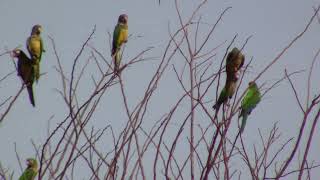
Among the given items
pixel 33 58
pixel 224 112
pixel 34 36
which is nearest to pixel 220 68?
pixel 224 112

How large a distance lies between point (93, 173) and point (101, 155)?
30 cm

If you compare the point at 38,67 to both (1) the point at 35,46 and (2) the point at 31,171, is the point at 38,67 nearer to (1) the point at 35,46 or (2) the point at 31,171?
(1) the point at 35,46

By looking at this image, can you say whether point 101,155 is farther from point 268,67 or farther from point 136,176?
point 268,67

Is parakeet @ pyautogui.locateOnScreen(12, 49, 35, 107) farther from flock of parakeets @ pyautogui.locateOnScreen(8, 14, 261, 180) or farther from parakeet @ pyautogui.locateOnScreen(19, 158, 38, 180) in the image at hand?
parakeet @ pyautogui.locateOnScreen(19, 158, 38, 180)

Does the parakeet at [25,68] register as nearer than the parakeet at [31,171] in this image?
Yes

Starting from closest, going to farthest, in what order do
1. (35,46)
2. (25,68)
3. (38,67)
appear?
(25,68)
(38,67)
(35,46)

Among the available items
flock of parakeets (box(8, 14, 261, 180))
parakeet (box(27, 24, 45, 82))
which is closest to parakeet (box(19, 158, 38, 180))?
flock of parakeets (box(8, 14, 261, 180))

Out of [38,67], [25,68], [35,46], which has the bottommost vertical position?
[25,68]

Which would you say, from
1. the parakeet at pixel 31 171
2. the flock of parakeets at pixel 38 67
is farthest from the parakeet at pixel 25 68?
the parakeet at pixel 31 171

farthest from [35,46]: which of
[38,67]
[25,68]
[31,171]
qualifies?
[31,171]

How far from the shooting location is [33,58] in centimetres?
623

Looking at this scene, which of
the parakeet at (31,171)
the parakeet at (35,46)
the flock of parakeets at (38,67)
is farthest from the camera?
the parakeet at (31,171)

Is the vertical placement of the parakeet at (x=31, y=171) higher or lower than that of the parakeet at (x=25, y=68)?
lower

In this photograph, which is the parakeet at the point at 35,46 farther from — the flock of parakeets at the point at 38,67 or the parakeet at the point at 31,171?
the parakeet at the point at 31,171
